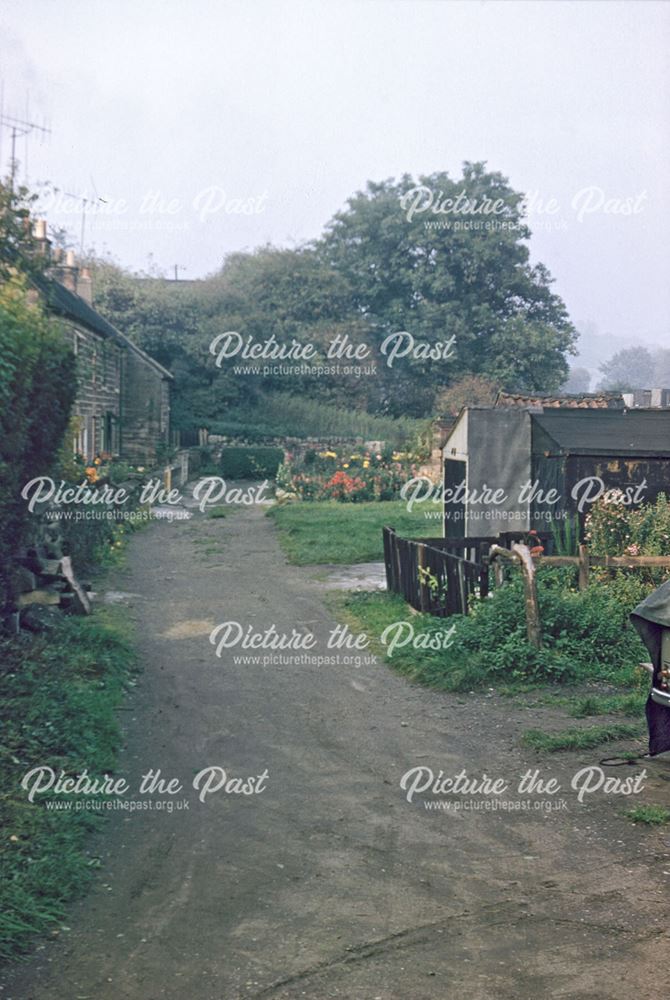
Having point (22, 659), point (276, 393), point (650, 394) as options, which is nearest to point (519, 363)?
point (276, 393)

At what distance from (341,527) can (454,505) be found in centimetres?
637

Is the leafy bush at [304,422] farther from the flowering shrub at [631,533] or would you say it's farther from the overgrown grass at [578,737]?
the overgrown grass at [578,737]

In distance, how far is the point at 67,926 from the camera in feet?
18.2

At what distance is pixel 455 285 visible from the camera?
186 ft

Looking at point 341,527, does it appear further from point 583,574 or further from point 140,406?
point 140,406

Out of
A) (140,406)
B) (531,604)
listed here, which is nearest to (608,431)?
(531,604)

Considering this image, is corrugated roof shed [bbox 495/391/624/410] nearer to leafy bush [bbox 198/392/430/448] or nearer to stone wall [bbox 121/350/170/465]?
stone wall [bbox 121/350/170/465]

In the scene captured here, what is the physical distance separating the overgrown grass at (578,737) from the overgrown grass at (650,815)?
1.45m

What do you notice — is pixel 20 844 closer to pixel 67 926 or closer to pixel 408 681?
pixel 67 926

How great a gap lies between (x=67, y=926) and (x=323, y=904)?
1.46 metres

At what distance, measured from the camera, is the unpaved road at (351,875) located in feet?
16.4

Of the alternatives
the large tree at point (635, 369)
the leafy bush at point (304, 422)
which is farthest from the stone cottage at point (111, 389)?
the large tree at point (635, 369)

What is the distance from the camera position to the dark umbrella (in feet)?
25.7

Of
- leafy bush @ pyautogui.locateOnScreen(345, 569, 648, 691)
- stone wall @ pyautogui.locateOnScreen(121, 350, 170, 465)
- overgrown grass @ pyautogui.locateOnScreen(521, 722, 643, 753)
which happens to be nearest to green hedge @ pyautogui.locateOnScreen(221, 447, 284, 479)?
stone wall @ pyautogui.locateOnScreen(121, 350, 170, 465)
